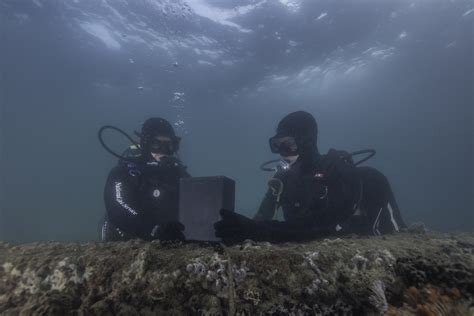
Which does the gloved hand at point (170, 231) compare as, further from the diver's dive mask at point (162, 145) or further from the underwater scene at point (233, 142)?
the diver's dive mask at point (162, 145)

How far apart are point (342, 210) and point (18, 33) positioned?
1163 inches

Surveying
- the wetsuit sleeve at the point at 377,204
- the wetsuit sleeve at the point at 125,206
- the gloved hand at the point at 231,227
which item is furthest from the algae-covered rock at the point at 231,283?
the wetsuit sleeve at the point at 377,204

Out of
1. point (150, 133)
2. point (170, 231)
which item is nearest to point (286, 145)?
point (150, 133)

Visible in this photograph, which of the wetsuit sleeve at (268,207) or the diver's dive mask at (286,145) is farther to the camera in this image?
the wetsuit sleeve at (268,207)

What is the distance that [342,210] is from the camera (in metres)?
4.28

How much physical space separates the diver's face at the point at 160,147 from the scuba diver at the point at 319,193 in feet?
6.87

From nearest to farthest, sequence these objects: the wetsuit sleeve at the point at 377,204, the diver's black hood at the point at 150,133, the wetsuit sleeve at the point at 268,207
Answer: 1. the wetsuit sleeve at the point at 377,204
2. the diver's black hood at the point at 150,133
3. the wetsuit sleeve at the point at 268,207

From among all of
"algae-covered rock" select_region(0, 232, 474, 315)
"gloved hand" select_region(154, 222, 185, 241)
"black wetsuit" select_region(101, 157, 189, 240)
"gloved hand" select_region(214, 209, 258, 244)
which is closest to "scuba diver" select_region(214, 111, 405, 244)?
"gloved hand" select_region(214, 209, 258, 244)

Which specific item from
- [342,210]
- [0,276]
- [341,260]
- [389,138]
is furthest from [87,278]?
[389,138]

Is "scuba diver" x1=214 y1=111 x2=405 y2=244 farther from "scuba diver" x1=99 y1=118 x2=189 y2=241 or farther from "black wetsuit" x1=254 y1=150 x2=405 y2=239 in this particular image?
"scuba diver" x1=99 y1=118 x2=189 y2=241

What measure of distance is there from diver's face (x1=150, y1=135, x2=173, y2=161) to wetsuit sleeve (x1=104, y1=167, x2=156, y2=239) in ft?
2.99

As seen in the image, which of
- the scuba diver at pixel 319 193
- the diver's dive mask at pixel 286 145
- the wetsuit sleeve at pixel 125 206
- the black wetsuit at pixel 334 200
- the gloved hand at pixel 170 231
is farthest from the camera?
the diver's dive mask at pixel 286 145

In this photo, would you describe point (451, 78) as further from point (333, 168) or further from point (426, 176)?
point (426, 176)

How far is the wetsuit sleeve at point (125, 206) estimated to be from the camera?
4504 millimetres
